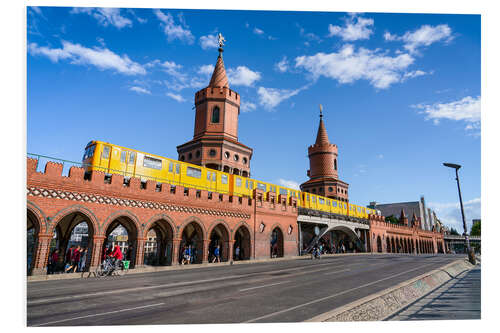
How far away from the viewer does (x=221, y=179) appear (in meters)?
25.9

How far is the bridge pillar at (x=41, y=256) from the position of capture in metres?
14.2

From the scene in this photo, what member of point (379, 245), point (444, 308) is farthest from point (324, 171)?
point (444, 308)

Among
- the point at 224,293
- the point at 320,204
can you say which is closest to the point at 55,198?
the point at 224,293

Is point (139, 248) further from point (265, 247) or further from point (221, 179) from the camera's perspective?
point (265, 247)

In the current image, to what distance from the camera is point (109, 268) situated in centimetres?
1551

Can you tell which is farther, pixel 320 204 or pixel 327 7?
pixel 320 204

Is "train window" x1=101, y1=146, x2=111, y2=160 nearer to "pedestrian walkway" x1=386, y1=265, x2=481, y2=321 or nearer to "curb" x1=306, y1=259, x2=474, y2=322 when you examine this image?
"curb" x1=306, y1=259, x2=474, y2=322

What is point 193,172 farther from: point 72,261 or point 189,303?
point 189,303

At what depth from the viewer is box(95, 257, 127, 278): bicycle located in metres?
15.2

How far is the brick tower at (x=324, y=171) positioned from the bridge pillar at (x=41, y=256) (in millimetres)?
41902

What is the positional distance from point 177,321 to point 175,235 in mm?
15476

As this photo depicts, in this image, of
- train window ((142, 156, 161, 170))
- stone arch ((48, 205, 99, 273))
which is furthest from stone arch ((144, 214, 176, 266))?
train window ((142, 156, 161, 170))

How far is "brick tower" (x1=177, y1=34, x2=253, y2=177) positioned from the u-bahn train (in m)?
5.44

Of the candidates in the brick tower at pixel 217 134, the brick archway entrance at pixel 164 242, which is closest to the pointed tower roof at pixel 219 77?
the brick tower at pixel 217 134
